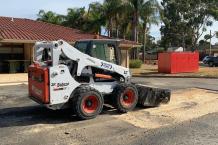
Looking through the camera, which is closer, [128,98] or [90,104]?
[90,104]

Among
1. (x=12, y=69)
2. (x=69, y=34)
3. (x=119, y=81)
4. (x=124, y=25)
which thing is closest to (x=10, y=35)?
(x=12, y=69)

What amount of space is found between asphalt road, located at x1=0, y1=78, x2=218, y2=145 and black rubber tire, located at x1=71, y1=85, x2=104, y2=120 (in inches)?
7.3

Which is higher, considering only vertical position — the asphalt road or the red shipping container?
the red shipping container

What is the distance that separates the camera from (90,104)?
10.9 metres

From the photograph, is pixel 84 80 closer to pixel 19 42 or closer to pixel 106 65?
pixel 106 65

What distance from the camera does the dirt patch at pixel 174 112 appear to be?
10.5 metres

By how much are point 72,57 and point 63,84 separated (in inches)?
32.5

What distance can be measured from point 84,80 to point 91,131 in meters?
2.24

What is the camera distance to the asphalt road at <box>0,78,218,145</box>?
850 cm

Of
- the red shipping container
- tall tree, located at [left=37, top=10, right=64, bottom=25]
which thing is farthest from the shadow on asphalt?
tall tree, located at [left=37, top=10, right=64, bottom=25]

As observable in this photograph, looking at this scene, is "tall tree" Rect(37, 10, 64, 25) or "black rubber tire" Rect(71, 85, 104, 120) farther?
"tall tree" Rect(37, 10, 64, 25)

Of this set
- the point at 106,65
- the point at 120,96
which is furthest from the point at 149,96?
the point at 106,65

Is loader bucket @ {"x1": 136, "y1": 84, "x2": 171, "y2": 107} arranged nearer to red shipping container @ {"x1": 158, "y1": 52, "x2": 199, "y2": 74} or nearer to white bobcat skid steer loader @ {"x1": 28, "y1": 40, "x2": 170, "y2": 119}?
white bobcat skid steer loader @ {"x1": 28, "y1": 40, "x2": 170, "y2": 119}

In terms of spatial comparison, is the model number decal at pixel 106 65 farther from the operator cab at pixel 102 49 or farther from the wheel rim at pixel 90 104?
the wheel rim at pixel 90 104
